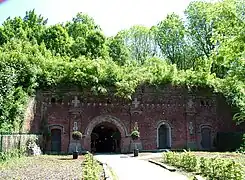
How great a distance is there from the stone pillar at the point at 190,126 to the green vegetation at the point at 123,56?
2.10m

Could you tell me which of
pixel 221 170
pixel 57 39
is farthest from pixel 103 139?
pixel 221 170

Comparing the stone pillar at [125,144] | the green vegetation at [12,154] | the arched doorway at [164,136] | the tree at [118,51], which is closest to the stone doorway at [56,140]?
the stone pillar at [125,144]

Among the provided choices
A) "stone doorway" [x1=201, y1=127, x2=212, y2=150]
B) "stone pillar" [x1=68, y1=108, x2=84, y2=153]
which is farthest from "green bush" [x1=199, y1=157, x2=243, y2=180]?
"stone doorway" [x1=201, y1=127, x2=212, y2=150]

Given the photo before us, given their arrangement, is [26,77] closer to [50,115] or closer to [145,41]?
[50,115]

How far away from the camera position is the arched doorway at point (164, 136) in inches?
1129

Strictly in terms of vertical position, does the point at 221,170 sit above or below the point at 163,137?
below

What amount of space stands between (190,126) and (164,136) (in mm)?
2182

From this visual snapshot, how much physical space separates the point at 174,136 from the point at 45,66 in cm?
1139

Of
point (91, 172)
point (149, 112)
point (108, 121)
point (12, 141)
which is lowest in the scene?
point (91, 172)

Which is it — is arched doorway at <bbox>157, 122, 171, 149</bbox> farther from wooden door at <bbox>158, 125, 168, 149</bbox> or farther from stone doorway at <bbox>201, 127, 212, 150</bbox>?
stone doorway at <bbox>201, 127, 212, 150</bbox>

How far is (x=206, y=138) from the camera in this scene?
2944 centimetres

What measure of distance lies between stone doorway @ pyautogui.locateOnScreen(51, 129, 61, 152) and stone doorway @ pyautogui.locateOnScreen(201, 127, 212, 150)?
443 inches

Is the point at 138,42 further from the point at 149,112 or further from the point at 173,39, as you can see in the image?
the point at 149,112

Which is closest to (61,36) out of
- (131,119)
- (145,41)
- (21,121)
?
(145,41)
